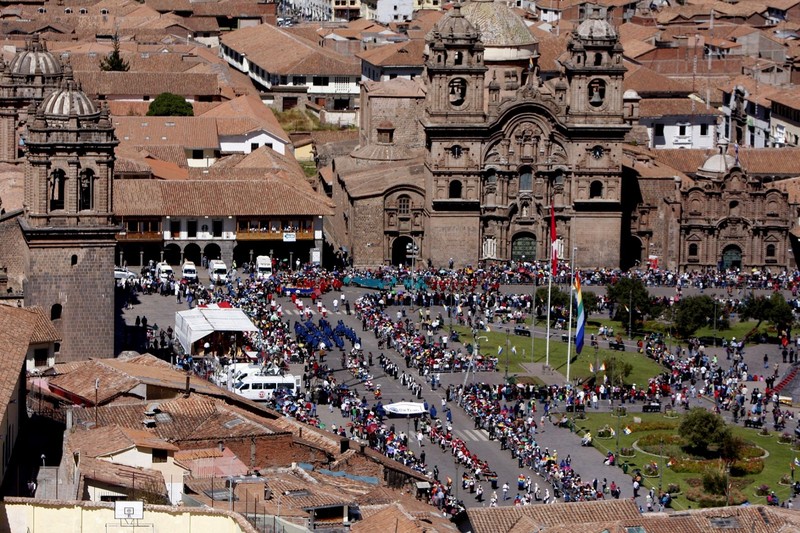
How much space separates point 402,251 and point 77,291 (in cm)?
4347

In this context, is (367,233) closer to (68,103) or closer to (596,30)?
(596,30)

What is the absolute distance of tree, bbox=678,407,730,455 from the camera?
90.3m

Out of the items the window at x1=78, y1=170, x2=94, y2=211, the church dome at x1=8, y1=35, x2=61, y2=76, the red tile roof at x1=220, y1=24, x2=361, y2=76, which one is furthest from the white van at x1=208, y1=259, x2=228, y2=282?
the red tile roof at x1=220, y1=24, x2=361, y2=76

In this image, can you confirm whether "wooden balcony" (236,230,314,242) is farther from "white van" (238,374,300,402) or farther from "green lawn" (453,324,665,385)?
"white van" (238,374,300,402)

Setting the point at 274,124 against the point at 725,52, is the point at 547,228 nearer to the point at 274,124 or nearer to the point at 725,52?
the point at 274,124

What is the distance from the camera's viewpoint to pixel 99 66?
181 metres

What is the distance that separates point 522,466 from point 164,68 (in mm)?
98631

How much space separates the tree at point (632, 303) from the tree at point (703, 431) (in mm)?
22048

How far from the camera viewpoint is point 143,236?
4828 inches

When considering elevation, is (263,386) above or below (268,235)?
below

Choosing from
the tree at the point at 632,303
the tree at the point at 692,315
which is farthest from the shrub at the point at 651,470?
the tree at the point at 632,303

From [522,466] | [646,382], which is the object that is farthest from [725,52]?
[522,466]

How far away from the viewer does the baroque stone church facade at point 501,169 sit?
127250 millimetres

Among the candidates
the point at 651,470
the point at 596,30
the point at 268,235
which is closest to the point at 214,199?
the point at 268,235
